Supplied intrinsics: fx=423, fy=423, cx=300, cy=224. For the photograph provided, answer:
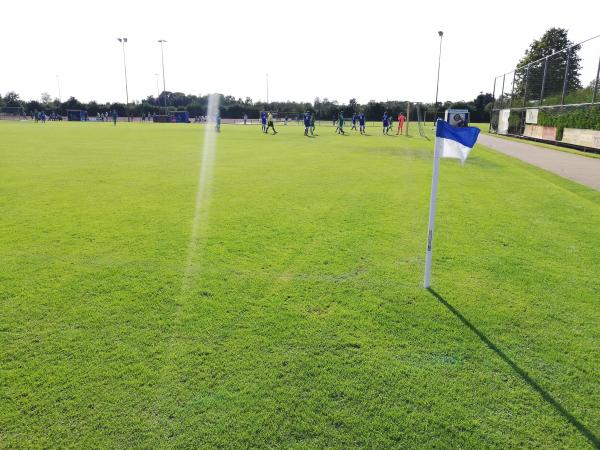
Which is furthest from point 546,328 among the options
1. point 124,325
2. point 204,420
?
point 124,325

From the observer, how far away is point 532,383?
3020 mm

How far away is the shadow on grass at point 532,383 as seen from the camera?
2.56 metres

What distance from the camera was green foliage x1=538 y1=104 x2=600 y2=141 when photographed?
21031 millimetres

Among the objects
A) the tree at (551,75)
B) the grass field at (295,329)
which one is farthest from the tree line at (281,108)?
the grass field at (295,329)

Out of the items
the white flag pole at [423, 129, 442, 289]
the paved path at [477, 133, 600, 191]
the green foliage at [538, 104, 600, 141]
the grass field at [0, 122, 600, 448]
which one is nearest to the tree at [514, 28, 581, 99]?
the green foliage at [538, 104, 600, 141]

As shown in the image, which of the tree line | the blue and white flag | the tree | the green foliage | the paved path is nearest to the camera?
the blue and white flag

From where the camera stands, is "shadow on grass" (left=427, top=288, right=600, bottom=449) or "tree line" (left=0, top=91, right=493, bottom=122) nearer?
"shadow on grass" (left=427, top=288, right=600, bottom=449)

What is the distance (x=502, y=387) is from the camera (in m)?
2.98

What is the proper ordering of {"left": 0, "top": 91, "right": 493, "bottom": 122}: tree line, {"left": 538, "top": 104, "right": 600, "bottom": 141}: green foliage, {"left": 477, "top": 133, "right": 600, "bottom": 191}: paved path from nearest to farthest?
{"left": 477, "top": 133, "right": 600, "bottom": 191}: paved path → {"left": 538, "top": 104, "right": 600, "bottom": 141}: green foliage → {"left": 0, "top": 91, "right": 493, "bottom": 122}: tree line

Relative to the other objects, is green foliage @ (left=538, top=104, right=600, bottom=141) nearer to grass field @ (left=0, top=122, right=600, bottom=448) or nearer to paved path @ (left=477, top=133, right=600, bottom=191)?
paved path @ (left=477, top=133, right=600, bottom=191)

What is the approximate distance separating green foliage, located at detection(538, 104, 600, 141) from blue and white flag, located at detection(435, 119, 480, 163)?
21242mm

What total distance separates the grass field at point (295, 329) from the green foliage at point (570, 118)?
16.8m

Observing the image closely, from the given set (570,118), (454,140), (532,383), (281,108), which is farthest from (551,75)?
(281,108)

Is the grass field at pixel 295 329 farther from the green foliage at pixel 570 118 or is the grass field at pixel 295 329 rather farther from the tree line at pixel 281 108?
the tree line at pixel 281 108
